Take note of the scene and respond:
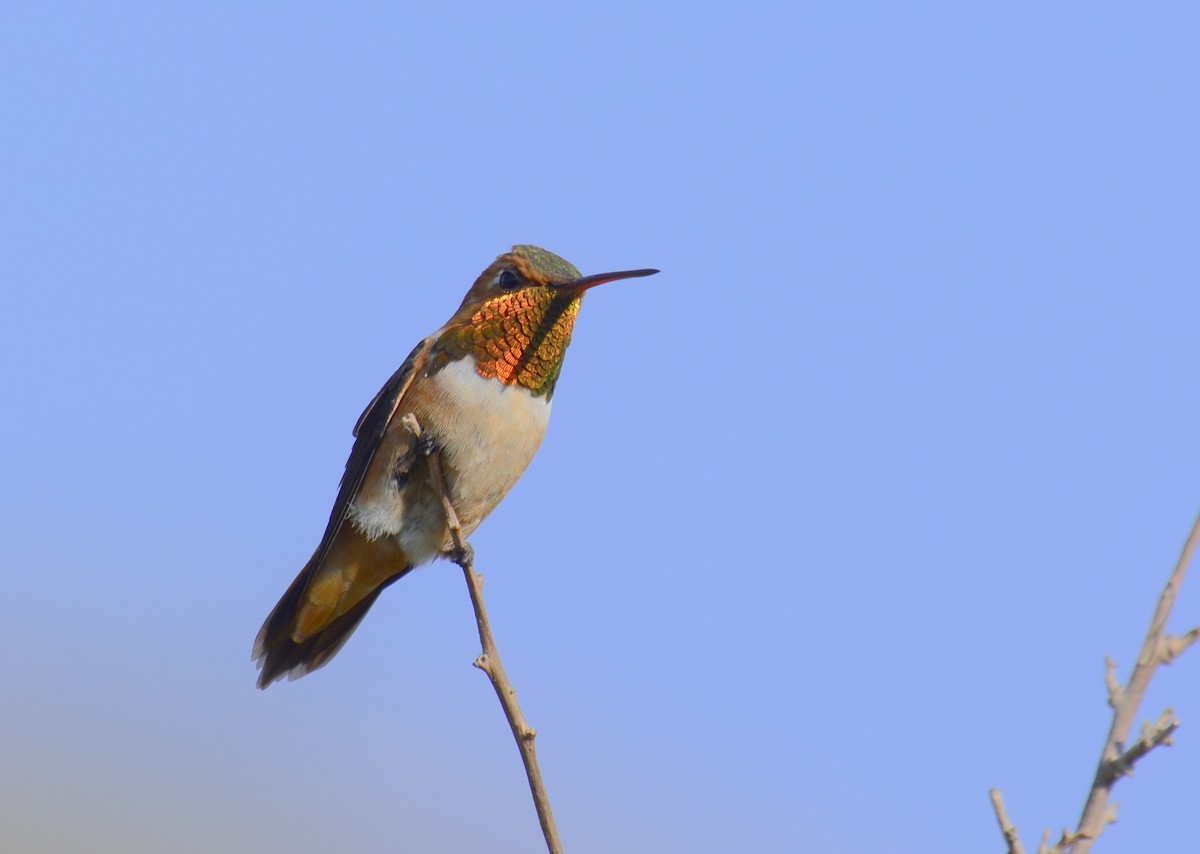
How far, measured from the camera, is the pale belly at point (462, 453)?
5.20m

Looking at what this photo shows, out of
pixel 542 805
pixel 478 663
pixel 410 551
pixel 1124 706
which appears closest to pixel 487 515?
pixel 410 551

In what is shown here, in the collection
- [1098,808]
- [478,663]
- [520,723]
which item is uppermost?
[478,663]

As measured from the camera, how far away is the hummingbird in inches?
206

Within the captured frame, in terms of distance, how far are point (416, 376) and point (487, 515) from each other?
67cm

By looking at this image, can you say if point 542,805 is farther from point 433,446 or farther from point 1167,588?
point 433,446

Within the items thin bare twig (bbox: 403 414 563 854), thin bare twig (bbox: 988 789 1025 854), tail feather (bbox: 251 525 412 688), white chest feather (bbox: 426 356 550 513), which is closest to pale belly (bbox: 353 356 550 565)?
white chest feather (bbox: 426 356 550 513)

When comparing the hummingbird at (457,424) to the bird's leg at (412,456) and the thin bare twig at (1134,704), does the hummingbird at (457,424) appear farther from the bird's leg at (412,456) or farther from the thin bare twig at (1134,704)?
the thin bare twig at (1134,704)

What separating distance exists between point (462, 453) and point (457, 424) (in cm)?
12

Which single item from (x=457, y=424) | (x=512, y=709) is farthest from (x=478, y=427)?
(x=512, y=709)

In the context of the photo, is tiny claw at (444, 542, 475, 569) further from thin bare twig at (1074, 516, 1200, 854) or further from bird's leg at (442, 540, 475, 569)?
thin bare twig at (1074, 516, 1200, 854)

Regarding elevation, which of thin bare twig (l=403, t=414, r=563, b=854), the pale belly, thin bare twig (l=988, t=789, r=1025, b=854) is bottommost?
thin bare twig (l=988, t=789, r=1025, b=854)

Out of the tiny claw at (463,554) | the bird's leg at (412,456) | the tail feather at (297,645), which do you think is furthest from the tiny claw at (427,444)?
the tail feather at (297,645)

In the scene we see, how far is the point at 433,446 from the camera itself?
17.1ft

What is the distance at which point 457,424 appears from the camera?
17.0 feet
